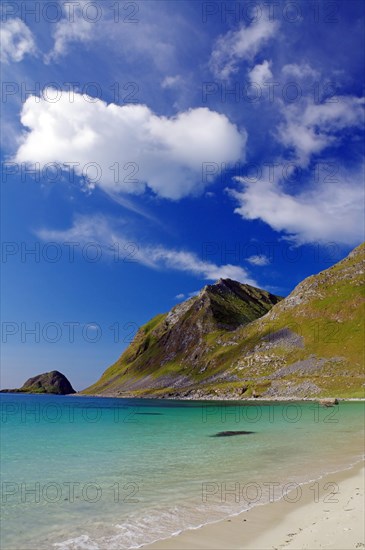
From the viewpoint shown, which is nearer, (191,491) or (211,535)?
(211,535)

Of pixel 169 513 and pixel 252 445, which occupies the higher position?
pixel 169 513

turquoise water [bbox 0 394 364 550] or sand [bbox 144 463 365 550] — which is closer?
sand [bbox 144 463 365 550]

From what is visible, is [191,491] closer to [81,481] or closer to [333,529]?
[81,481]

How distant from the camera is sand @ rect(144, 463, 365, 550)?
39.0 feet

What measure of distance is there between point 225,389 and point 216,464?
16574 cm

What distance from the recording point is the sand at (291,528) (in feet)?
39.0

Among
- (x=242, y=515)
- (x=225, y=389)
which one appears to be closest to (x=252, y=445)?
(x=242, y=515)

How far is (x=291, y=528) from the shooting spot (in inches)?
534

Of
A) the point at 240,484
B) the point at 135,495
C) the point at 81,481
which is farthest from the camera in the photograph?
the point at 81,481

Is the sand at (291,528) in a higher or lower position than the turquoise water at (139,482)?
higher

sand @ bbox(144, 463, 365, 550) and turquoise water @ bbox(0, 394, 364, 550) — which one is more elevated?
sand @ bbox(144, 463, 365, 550)

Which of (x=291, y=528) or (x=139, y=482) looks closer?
(x=291, y=528)

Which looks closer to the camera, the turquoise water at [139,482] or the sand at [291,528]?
the sand at [291,528]

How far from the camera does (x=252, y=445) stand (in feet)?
117
